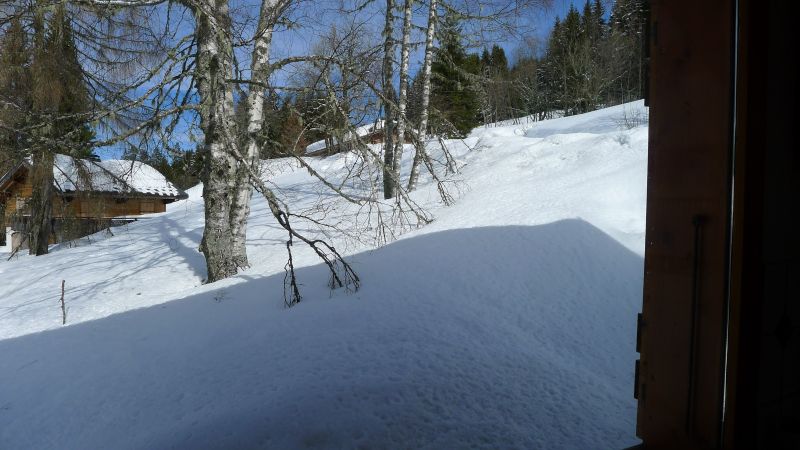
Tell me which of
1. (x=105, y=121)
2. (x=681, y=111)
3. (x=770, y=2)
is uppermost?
(x=105, y=121)

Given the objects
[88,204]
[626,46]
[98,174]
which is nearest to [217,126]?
[626,46]

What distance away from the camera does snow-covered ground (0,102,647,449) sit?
2580mm

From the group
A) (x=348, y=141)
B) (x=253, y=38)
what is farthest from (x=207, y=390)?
(x=253, y=38)

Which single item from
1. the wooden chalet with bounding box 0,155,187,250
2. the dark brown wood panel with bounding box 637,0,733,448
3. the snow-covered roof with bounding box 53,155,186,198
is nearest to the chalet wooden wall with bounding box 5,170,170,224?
the wooden chalet with bounding box 0,155,187,250

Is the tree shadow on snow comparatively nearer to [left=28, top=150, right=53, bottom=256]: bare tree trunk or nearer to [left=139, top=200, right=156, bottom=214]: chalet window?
[left=28, top=150, right=53, bottom=256]: bare tree trunk

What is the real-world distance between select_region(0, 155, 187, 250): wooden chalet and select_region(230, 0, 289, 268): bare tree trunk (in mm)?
1712

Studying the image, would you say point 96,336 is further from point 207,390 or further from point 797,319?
point 797,319

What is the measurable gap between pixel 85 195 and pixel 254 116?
7.57 metres

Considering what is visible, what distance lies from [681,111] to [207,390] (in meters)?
2.95

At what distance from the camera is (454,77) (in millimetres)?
13258

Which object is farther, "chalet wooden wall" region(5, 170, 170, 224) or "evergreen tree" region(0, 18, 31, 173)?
"chalet wooden wall" region(5, 170, 170, 224)

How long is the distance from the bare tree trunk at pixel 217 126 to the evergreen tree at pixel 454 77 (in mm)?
4198

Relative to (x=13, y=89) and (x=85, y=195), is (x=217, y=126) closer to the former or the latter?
(x=13, y=89)

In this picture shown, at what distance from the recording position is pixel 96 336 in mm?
4605
